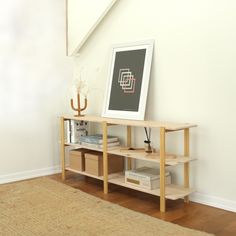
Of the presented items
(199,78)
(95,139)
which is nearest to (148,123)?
Result: (199,78)

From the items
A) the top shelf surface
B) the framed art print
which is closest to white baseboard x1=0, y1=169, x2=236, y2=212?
the top shelf surface

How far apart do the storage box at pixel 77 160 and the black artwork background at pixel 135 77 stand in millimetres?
578

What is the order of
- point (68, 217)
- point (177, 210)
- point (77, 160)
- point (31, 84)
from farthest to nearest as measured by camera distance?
1. point (31, 84)
2. point (77, 160)
3. point (177, 210)
4. point (68, 217)

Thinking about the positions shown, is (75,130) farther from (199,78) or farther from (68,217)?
(199,78)

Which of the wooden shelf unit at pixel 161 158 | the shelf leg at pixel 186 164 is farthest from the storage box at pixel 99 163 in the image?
the shelf leg at pixel 186 164

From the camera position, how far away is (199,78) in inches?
119

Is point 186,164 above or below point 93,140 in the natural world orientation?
below

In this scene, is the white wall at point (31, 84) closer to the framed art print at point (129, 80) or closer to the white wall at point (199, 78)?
the framed art print at point (129, 80)

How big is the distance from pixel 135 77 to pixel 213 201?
1.32 meters

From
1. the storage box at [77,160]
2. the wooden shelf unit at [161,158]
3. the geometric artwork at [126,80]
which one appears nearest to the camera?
the wooden shelf unit at [161,158]

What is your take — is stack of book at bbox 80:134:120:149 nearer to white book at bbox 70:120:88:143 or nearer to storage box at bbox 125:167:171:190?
white book at bbox 70:120:88:143

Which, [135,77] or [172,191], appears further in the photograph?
[135,77]

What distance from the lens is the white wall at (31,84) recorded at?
151 inches

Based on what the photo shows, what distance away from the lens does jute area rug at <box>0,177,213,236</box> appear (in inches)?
97.7
